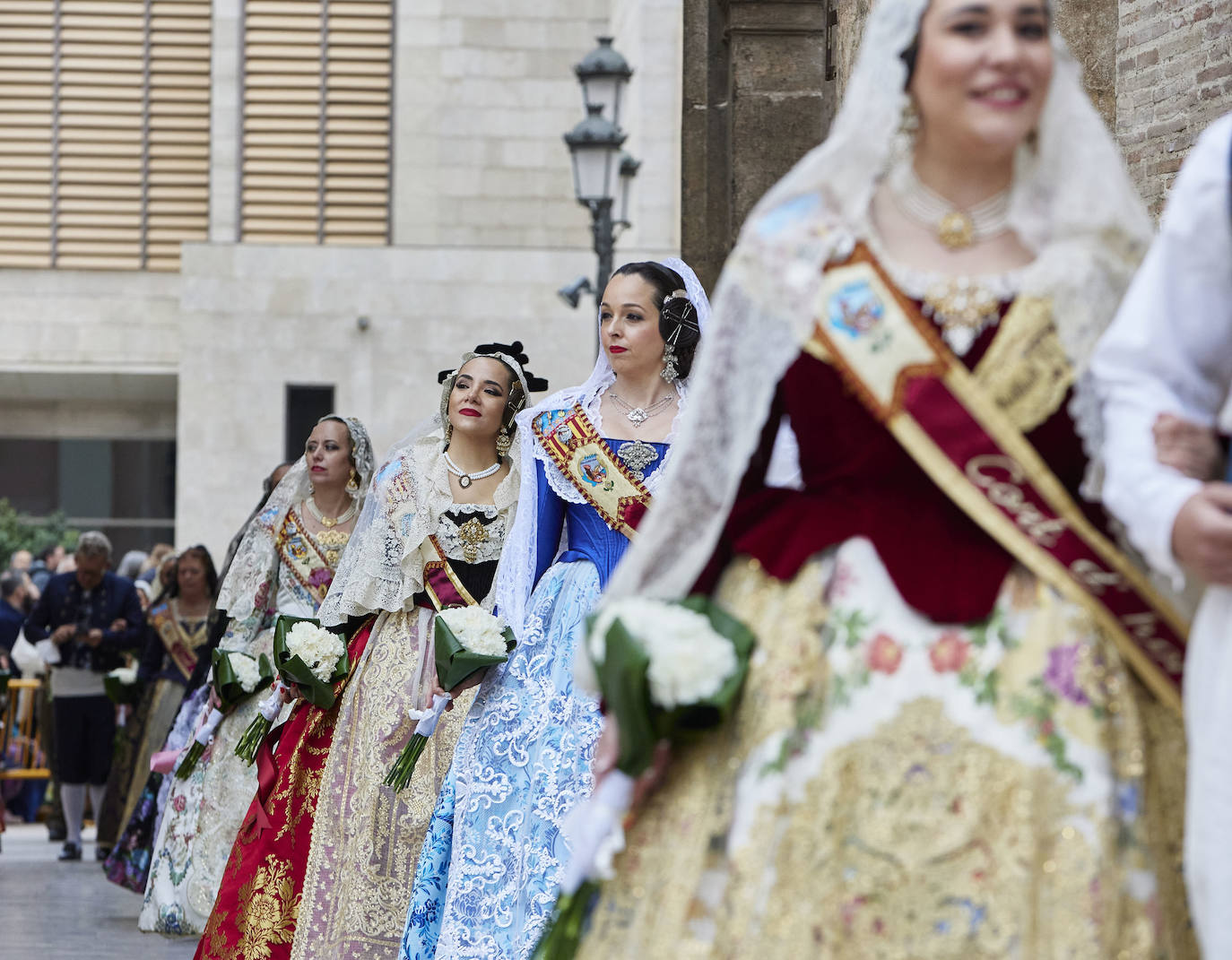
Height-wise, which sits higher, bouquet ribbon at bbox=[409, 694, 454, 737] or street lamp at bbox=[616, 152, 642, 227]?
street lamp at bbox=[616, 152, 642, 227]

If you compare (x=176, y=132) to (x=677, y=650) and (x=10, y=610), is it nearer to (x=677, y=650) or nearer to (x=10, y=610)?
(x=10, y=610)

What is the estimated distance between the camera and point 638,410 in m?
6.43

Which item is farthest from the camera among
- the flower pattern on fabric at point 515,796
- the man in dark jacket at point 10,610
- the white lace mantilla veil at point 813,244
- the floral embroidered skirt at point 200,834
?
the man in dark jacket at point 10,610

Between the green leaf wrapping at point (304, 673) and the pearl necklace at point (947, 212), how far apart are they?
13.5 feet

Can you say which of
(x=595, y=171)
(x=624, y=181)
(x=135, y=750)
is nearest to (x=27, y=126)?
(x=624, y=181)

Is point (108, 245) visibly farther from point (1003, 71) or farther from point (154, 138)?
point (1003, 71)

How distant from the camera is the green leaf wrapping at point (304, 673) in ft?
23.5

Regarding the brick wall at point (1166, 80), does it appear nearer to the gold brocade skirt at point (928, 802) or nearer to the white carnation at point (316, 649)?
the white carnation at point (316, 649)

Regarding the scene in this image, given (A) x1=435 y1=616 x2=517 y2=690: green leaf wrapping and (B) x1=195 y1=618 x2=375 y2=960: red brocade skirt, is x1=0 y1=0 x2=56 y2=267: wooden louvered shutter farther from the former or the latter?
(A) x1=435 y1=616 x2=517 y2=690: green leaf wrapping

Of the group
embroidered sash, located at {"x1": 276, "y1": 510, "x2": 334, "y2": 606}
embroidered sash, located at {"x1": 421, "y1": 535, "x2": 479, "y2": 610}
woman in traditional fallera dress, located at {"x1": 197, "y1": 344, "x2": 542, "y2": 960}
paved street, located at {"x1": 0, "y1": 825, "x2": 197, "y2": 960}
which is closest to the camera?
woman in traditional fallera dress, located at {"x1": 197, "y1": 344, "x2": 542, "y2": 960}

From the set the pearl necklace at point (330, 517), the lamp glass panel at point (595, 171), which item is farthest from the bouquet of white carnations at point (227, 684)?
the lamp glass panel at point (595, 171)

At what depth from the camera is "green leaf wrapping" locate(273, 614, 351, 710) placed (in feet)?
23.5

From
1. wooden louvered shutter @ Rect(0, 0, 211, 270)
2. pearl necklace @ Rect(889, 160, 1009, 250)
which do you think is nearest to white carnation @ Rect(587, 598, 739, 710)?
pearl necklace @ Rect(889, 160, 1009, 250)

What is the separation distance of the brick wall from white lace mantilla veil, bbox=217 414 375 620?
10.7ft
